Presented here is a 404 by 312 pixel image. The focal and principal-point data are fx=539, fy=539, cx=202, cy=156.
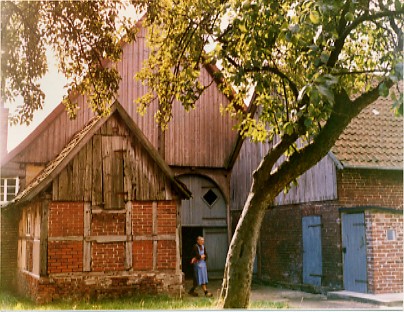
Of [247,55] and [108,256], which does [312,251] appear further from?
[247,55]

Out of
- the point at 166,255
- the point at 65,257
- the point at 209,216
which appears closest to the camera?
the point at 65,257

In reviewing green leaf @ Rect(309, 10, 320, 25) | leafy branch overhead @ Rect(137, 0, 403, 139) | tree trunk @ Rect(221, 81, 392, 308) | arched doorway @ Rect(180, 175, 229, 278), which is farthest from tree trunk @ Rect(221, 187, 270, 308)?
arched doorway @ Rect(180, 175, 229, 278)

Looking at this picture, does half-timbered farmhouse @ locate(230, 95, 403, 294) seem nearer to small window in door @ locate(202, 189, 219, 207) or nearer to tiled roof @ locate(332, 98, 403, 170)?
tiled roof @ locate(332, 98, 403, 170)

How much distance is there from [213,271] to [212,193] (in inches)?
105

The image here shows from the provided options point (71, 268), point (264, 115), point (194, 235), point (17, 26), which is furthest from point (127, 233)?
point (194, 235)

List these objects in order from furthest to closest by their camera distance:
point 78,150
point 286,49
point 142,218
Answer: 1. point 142,218
2. point 78,150
3. point 286,49

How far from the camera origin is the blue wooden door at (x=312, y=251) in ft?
48.8

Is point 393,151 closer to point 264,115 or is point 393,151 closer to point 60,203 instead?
point 264,115

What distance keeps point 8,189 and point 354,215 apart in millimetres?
9067

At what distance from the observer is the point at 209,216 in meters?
18.7

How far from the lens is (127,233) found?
1305 cm

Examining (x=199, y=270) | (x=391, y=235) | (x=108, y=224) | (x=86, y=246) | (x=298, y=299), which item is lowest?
(x=298, y=299)

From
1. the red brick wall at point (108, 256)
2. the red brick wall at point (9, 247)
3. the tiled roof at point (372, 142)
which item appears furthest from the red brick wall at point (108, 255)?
the tiled roof at point (372, 142)

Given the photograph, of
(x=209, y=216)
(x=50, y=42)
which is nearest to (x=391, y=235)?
(x=209, y=216)
